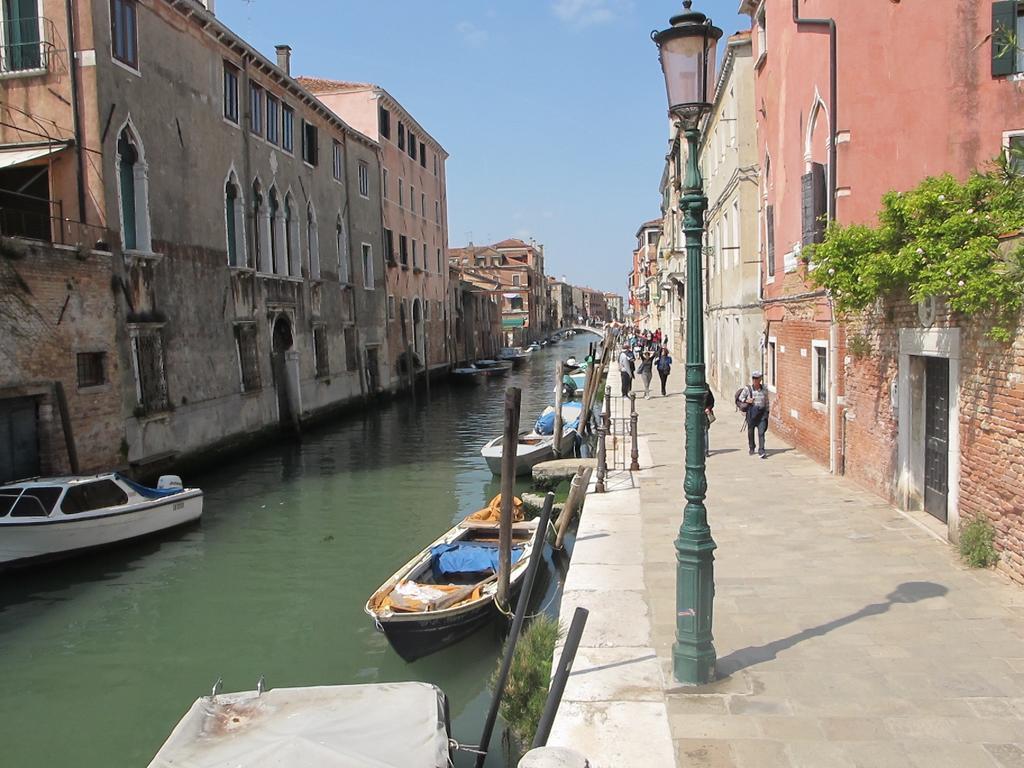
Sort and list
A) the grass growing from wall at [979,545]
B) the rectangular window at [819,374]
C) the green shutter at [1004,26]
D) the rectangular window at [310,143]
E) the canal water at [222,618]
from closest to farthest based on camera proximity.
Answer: the grass growing from wall at [979,545], the canal water at [222,618], the green shutter at [1004,26], the rectangular window at [819,374], the rectangular window at [310,143]

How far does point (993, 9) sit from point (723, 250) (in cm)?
1126

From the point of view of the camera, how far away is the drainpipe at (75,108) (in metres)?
13.2

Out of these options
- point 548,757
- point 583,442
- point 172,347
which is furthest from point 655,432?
point 548,757

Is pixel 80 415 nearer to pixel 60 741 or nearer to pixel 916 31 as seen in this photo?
pixel 60 741

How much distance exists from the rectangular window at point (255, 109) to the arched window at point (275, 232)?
1.65 m

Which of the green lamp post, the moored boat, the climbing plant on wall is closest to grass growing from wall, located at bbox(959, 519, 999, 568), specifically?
the climbing plant on wall

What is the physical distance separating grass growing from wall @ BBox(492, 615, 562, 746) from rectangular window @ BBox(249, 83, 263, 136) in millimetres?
17320

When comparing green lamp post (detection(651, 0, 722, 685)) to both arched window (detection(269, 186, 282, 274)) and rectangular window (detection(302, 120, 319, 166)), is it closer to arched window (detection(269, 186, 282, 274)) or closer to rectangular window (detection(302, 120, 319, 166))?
arched window (detection(269, 186, 282, 274))

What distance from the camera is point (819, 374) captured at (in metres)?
11.0

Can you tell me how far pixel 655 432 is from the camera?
1562cm

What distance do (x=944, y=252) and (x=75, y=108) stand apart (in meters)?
13.0

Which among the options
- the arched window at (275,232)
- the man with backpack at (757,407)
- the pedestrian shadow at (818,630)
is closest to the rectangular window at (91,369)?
the arched window at (275,232)

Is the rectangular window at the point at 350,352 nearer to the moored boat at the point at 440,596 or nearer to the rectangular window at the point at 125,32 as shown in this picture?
the rectangular window at the point at 125,32

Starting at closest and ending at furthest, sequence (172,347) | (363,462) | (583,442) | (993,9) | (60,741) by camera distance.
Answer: (60,741) → (993,9) → (172,347) → (363,462) → (583,442)
